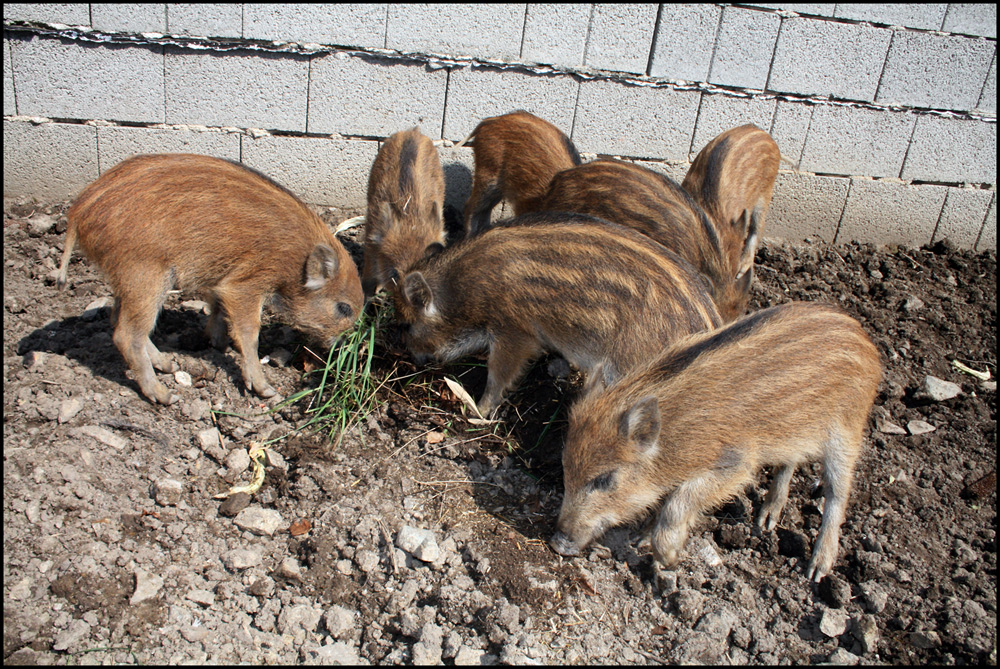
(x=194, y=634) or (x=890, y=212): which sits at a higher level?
(x=890, y=212)

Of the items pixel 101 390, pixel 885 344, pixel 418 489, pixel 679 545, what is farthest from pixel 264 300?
pixel 885 344

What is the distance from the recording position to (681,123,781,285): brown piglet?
15.5 feet

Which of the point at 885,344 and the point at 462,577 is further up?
the point at 885,344

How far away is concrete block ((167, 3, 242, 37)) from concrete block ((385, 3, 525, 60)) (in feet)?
2.84

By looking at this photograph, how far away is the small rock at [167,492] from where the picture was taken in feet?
9.90

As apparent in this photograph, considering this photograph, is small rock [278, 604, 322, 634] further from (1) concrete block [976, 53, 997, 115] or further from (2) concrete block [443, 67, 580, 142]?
(1) concrete block [976, 53, 997, 115]

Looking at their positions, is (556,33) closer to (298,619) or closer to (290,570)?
(290,570)

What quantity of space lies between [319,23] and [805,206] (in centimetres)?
361

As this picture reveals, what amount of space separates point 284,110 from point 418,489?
8.70 ft

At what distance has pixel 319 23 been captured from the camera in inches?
178

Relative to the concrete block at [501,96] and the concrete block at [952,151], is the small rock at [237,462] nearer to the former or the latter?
the concrete block at [501,96]

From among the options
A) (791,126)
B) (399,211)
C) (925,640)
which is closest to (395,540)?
(925,640)

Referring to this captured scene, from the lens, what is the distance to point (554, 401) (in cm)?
394

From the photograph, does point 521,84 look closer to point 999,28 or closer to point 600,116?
point 600,116
